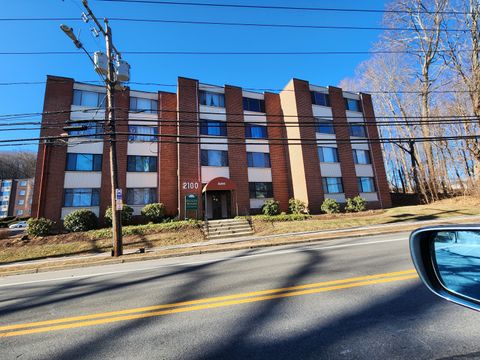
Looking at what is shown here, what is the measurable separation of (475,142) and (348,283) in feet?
90.7

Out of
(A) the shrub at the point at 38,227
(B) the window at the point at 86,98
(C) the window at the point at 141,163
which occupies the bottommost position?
(A) the shrub at the point at 38,227

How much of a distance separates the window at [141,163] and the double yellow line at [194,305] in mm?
19451

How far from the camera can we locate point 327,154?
26203 millimetres

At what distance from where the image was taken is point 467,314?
10.7 feet

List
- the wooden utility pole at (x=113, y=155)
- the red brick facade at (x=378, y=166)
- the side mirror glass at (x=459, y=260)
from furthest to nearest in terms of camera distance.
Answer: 1. the red brick facade at (x=378, y=166)
2. the wooden utility pole at (x=113, y=155)
3. the side mirror glass at (x=459, y=260)

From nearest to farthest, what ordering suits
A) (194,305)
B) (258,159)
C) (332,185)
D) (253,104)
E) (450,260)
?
(450,260)
(194,305)
(258,159)
(332,185)
(253,104)

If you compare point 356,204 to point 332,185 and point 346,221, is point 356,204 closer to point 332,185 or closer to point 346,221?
point 332,185

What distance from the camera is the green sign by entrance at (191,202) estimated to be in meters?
20.3

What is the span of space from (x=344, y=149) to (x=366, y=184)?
4.57 m

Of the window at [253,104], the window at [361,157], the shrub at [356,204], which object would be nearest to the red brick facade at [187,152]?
the window at [253,104]

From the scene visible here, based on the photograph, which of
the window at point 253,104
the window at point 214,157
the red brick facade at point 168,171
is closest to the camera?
the red brick facade at point 168,171

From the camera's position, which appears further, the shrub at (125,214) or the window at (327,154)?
the window at (327,154)

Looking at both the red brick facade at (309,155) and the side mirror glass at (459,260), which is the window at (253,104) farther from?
the side mirror glass at (459,260)

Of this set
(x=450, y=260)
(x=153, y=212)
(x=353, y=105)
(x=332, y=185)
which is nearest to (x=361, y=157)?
(x=332, y=185)
